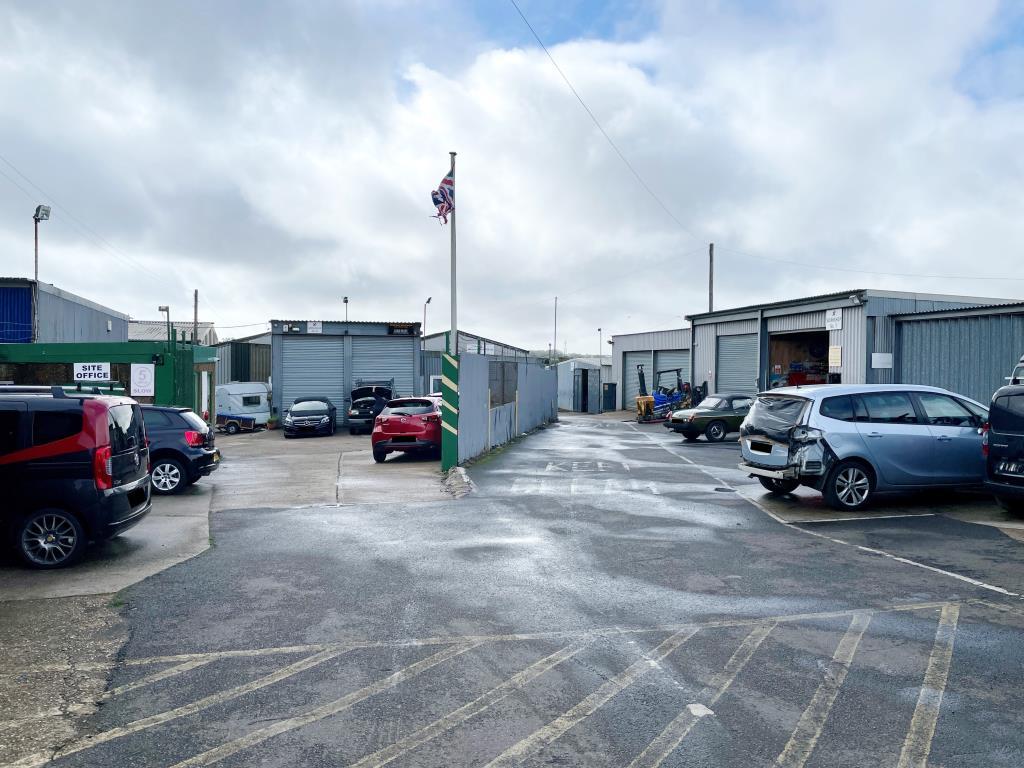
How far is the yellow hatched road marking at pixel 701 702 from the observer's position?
4070 millimetres

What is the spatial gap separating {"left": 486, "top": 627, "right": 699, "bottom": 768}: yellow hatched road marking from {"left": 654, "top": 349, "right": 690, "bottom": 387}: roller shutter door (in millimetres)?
38033

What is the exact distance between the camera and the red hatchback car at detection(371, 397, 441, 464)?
18531 mm

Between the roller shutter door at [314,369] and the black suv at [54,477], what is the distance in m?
25.5

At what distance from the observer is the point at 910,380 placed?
24.2 meters

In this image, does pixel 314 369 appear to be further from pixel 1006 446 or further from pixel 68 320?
pixel 1006 446

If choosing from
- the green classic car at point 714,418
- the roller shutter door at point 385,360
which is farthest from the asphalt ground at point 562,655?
the roller shutter door at point 385,360

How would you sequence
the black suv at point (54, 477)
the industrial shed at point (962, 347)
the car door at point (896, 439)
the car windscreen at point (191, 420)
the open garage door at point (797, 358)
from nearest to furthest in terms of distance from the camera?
the black suv at point (54, 477) → the car door at point (896, 439) → the car windscreen at point (191, 420) → the industrial shed at point (962, 347) → the open garage door at point (797, 358)

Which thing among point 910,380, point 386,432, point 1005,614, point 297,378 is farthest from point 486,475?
point 297,378

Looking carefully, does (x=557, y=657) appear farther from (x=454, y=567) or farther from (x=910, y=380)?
(x=910, y=380)

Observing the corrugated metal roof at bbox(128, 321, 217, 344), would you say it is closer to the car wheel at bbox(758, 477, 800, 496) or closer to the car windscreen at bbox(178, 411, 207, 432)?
the car windscreen at bbox(178, 411, 207, 432)

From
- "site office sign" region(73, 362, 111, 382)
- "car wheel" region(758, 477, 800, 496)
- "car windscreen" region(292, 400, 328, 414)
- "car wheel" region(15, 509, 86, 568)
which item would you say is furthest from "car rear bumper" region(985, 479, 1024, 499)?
"car windscreen" region(292, 400, 328, 414)

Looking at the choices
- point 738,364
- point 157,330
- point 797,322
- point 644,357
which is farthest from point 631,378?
point 157,330

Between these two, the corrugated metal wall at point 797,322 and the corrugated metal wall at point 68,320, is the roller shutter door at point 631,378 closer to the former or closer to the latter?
the corrugated metal wall at point 797,322

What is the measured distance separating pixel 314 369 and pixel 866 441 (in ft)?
85.2
